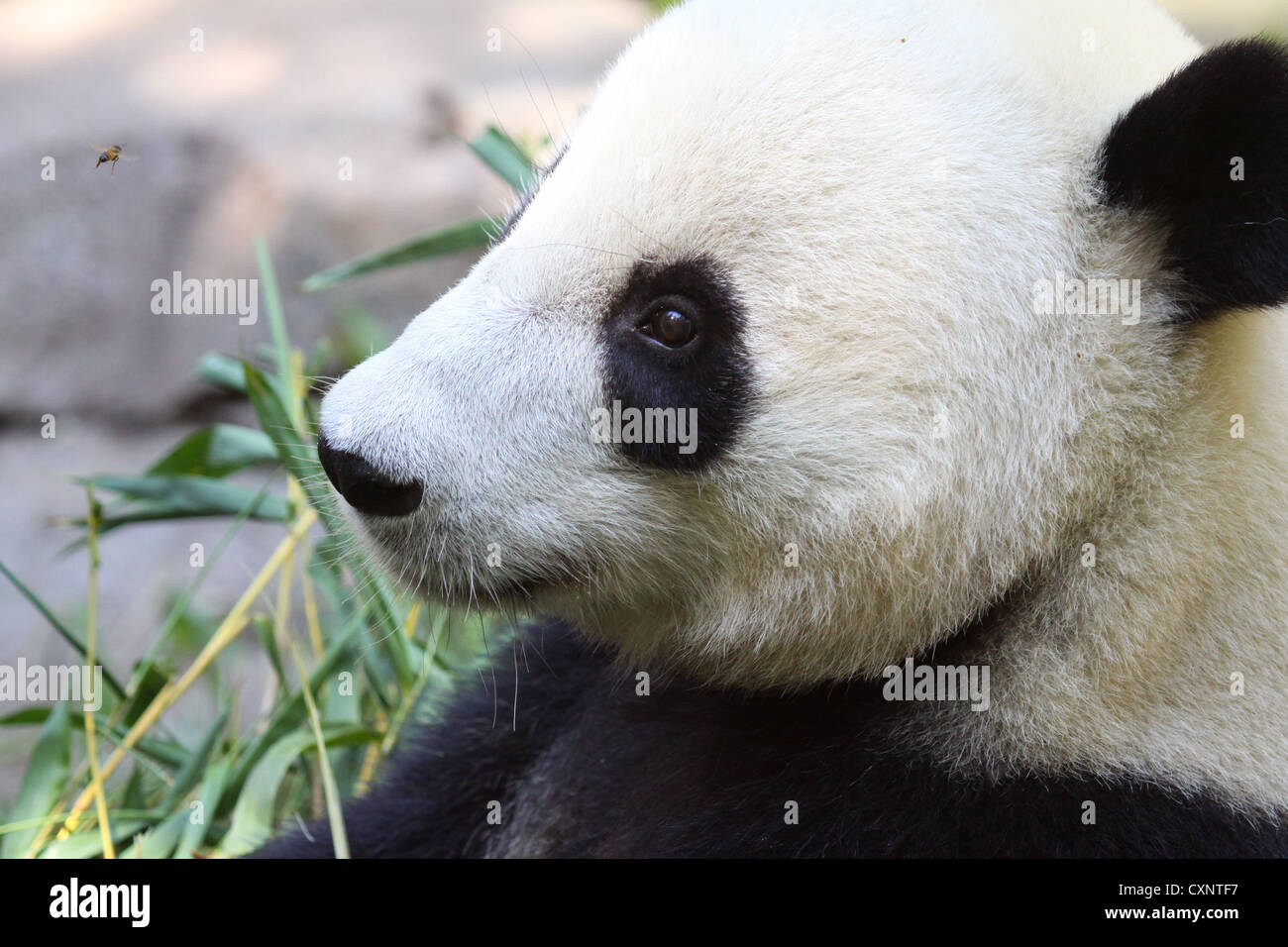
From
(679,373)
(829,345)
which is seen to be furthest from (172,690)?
(829,345)

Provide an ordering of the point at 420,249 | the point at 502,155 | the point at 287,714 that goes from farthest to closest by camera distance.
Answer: the point at 420,249
the point at 502,155
the point at 287,714

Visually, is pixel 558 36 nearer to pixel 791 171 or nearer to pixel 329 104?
pixel 329 104

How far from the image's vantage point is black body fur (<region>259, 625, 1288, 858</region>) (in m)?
1.65

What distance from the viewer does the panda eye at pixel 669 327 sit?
5.53ft

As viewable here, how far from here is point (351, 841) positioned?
2439mm

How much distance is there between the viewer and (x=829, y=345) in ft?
5.32

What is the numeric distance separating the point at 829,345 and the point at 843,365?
0.10 feet

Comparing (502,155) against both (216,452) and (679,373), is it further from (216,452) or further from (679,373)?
(679,373)

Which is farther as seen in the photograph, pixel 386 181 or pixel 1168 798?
pixel 386 181

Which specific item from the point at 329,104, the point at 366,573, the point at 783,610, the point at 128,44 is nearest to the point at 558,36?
the point at 329,104

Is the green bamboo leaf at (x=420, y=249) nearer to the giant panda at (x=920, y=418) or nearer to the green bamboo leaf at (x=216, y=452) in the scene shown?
the green bamboo leaf at (x=216, y=452)

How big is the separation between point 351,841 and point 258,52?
4920mm

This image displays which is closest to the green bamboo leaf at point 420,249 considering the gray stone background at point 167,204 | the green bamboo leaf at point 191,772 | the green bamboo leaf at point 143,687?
the green bamboo leaf at point 143,687
